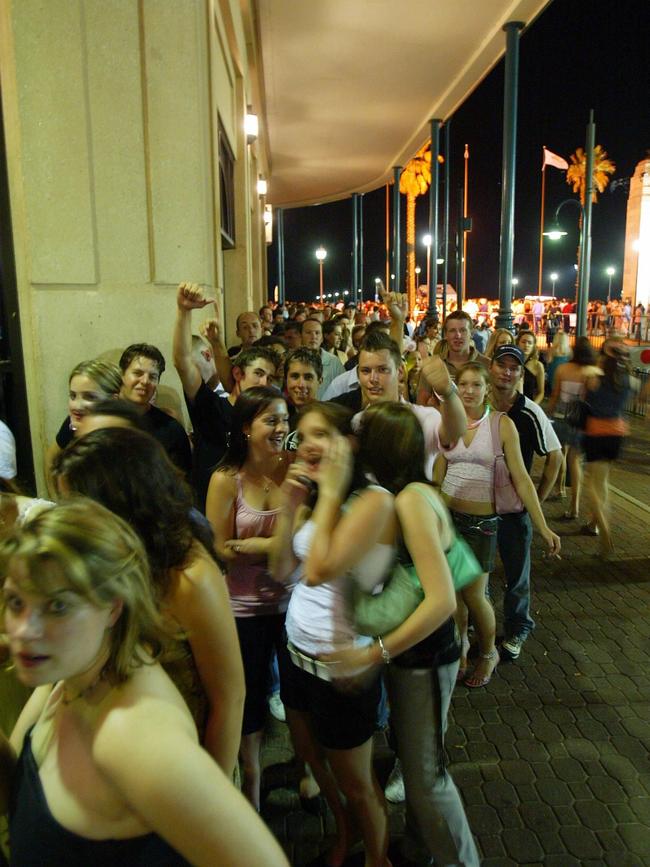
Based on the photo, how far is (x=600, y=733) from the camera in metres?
3.75

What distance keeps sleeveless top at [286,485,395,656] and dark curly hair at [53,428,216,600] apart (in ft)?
2.36

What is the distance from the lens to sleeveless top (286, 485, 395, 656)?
2.40 m

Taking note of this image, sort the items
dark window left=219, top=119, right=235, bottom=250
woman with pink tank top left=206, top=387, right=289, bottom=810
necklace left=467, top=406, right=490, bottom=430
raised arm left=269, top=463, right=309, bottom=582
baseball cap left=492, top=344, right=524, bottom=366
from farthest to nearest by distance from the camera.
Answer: dark window left=219, top=119, right=235, bottom=250 < baseball cap left=492, top=344, right=524, bottom=366 < necklace left=467, top=406, right=490, bottom=430 < woman with pink tank top left=206, top=387, right=289, bottom=810 < raised arm left=269, top=463, right=309, bottom=582

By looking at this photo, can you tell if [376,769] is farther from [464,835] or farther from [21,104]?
[21,104]

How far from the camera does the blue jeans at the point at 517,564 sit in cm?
449

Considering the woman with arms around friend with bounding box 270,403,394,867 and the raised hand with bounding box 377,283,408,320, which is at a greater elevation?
the raised hand with bounding box 377,283,408,320

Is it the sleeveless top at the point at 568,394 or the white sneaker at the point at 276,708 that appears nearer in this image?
the white sneaker at the point at 276,708

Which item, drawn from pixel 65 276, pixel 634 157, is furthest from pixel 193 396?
pixel 634 157

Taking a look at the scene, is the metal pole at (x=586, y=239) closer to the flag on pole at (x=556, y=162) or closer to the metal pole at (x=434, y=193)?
the metal pole at (x=434, y=193)

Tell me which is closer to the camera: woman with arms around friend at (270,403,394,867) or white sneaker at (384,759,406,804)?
woman with arms around friend at (270,403,394,867)

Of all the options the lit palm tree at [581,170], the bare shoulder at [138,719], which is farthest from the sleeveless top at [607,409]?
the lit palm tree at [581,170]

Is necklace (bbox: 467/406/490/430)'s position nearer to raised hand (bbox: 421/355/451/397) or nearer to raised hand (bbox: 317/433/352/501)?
raised hand (bbox: 421/355/451/397)

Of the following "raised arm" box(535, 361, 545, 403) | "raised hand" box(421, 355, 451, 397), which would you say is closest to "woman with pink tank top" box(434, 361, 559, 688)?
"raised hand" box(421, 355, 451, 397)

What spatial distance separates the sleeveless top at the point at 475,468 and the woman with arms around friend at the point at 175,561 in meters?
2.49
